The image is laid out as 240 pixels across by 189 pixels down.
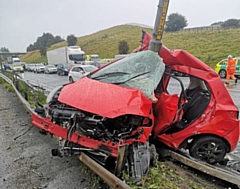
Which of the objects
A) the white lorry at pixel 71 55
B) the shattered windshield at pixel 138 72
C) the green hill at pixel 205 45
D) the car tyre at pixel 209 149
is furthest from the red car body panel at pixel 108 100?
the white lorry at pixel 71 55

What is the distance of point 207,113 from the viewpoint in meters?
3.63

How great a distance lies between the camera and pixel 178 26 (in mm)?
61406

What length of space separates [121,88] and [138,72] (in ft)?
1.83

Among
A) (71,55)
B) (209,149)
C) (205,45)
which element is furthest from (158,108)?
(205,45)

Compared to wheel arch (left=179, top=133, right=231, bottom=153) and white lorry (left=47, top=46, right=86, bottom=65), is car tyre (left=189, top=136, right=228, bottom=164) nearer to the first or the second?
wheel arch (left=179, top=133, right=231, bottom=153)

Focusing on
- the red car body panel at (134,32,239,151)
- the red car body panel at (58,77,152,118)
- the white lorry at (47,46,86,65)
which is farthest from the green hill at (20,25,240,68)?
the red car body panel at (58,77,152,118)

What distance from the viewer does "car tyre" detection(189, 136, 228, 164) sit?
365 cm

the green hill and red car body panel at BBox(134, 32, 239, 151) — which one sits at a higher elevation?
the green hill

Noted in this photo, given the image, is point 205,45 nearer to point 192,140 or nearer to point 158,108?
point 192,140

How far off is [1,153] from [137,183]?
101 inches

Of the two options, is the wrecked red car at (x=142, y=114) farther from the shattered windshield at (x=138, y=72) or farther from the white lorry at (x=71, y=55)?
the white lorry at (x=71, y=55)

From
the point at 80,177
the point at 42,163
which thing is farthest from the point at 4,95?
the point at 80,177

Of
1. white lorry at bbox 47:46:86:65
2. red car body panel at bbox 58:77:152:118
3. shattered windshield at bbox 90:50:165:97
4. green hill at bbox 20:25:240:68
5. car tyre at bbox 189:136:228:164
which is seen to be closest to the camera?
red car body panel at bbox 58:77:152:118

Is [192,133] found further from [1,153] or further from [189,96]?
[1,153]
